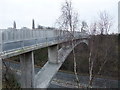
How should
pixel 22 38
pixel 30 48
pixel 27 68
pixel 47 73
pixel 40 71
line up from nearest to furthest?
pixel 22 38
pixel 30 48
pixel 27 68
pixel 40 71
pixel 47 73

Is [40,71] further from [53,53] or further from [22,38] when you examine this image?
[22,38]

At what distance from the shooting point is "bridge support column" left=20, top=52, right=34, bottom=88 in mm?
9908

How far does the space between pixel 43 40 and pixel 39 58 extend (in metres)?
15.5

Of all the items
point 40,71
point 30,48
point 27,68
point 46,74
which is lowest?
point 46,74

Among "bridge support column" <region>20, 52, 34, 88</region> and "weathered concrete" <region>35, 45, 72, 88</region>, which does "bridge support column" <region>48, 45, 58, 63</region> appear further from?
"bridge support column" <region>20, 52, 34, 88</region>

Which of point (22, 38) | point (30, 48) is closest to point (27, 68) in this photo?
point (30, 48)

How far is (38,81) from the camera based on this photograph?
1178cm

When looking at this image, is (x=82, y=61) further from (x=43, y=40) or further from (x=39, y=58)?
(x=43, y=40)

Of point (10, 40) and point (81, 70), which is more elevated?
point (10, 40)

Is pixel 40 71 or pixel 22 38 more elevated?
pixel 22 38

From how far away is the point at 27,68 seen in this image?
33.1ft

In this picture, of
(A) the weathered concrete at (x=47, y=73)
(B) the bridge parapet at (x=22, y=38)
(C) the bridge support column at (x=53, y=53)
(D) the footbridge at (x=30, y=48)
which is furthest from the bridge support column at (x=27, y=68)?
(C) the bridge support column at (x=53, y=53)

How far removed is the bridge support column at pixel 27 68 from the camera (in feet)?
32.5

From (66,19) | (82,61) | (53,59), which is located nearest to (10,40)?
(66,19)
